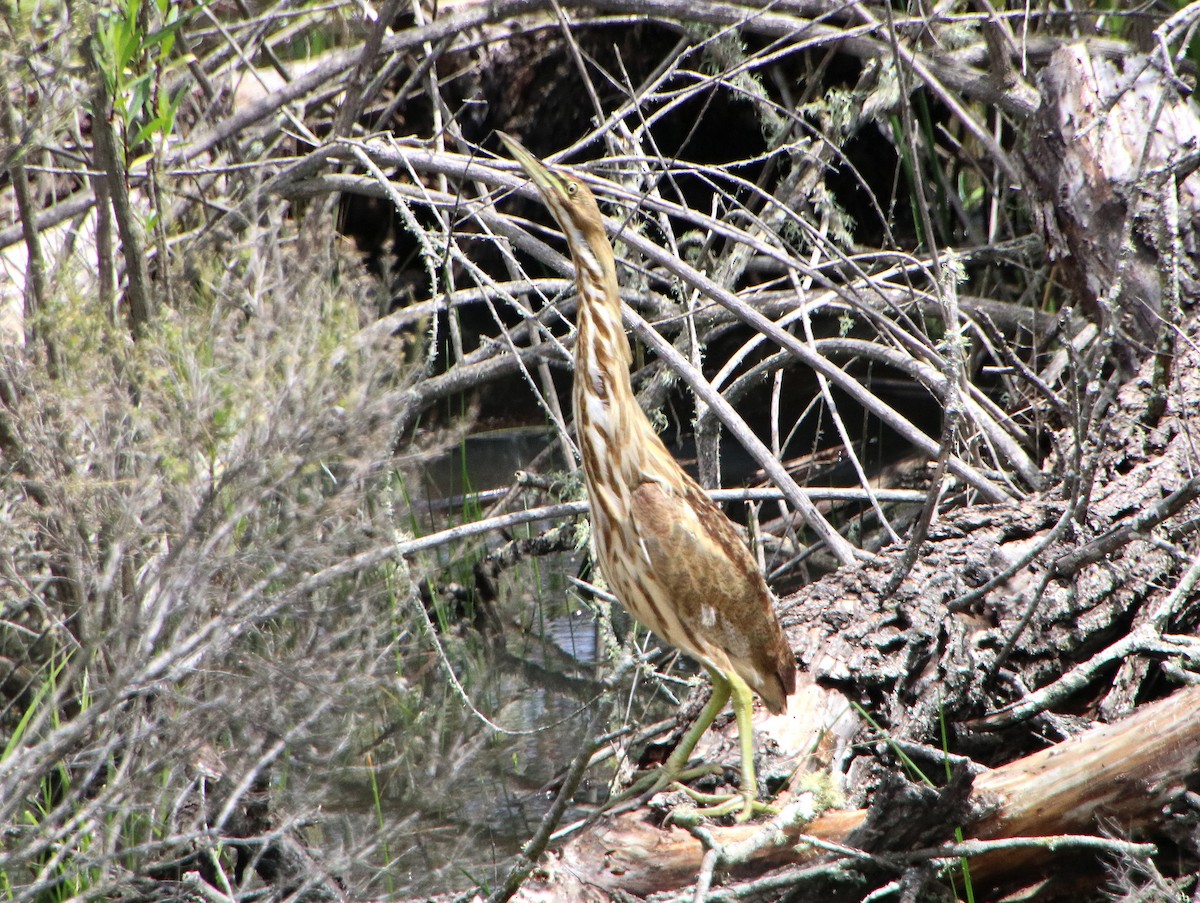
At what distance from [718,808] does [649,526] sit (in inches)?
27.1

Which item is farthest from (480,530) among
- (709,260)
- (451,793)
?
(709,260)

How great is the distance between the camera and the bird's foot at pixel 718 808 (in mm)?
2418

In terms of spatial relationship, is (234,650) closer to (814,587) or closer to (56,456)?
(56,456)

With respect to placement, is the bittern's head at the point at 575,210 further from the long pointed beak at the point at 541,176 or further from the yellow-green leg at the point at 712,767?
the yellow-green leg at the point at 712,767

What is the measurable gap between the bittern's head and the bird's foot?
1.26 m

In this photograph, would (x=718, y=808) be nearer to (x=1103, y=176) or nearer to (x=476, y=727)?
(x=476, y=727)

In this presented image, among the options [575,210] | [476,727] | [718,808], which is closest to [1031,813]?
[718,808]

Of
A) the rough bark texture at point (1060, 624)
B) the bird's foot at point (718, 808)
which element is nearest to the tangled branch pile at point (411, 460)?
the rough bark texture at point (1060, 624)

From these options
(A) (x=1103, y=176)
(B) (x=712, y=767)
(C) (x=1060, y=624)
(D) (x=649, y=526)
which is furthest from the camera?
(A) (x=1103, y=176)

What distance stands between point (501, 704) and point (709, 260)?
1975 millimetres

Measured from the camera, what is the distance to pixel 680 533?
2.89 m

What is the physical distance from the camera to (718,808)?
2.49m

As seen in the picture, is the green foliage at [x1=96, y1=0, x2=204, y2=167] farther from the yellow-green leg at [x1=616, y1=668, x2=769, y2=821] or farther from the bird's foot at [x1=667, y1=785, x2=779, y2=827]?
the bird's foot at [x1=667, y1=785, x2=779, y2=827]

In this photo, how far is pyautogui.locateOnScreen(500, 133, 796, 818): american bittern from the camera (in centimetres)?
282
